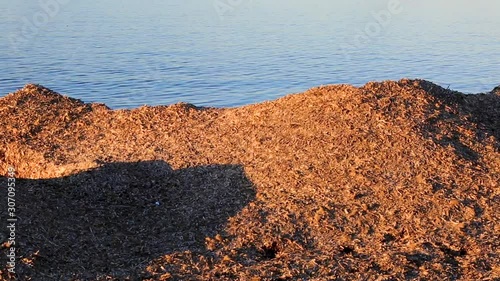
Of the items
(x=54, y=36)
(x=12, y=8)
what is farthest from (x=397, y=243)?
(x=12, y=8)

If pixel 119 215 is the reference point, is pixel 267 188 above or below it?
above

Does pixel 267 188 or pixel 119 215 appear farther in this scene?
pixel 267 188

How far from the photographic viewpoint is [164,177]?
6656 mm

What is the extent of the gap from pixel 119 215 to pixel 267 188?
137 cm

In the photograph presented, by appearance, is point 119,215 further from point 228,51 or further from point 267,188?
point 228,51

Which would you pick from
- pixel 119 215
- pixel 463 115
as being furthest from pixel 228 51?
pixel 119 215

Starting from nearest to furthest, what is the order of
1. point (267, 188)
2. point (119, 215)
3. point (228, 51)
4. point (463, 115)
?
point (119, 215)
point (267, 188)
point (463, 115)
point (228, 51)

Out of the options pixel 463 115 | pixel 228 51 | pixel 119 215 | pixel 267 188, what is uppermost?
pixel 228 51

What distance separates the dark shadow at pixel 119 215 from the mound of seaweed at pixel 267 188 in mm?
17

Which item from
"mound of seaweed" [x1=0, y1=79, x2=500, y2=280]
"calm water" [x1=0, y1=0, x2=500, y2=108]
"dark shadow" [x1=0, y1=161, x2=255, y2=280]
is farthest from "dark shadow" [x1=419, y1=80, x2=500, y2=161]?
"calm water" [x1=0, y1=0, x2=500, y2=108]

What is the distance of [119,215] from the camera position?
19.5 feet

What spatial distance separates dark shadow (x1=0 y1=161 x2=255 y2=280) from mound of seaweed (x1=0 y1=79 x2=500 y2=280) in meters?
0.02

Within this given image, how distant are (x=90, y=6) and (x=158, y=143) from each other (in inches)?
1057

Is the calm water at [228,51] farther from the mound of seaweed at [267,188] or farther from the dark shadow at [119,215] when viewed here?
the dark shadow at [119,215]
